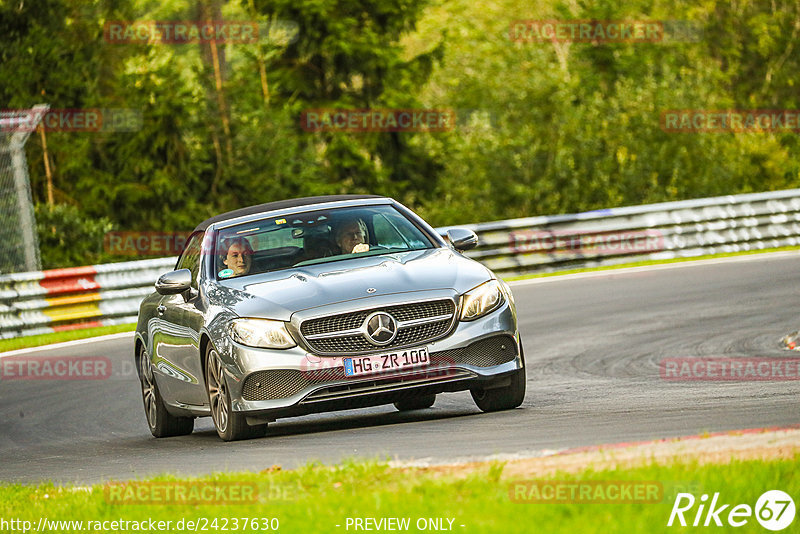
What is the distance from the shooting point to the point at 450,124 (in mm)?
43406

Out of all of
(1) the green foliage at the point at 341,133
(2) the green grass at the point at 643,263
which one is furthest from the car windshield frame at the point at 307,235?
(1) the green foliage at the point at 341,133

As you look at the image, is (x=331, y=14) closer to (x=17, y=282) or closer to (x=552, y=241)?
(x=552, y=241)

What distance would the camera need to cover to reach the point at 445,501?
223 inches

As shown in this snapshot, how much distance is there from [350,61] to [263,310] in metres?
35.7

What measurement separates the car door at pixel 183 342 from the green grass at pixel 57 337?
8286mm

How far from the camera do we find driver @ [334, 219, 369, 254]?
9.98 meters

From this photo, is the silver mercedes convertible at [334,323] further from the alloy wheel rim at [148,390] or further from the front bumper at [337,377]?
the alloy wheel rim at [148,390]

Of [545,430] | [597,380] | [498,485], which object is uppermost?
[498,485]

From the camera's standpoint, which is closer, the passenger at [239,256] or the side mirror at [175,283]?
the passenger at [239,256]

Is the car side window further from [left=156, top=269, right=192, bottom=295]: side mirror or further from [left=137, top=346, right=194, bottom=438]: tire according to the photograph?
[left=137, top=346, right=194, bottom=438]: tire

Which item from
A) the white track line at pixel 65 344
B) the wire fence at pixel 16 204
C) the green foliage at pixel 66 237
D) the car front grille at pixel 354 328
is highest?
the car front grille at pixel 354 328

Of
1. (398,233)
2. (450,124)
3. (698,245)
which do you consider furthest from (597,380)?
(450,124)

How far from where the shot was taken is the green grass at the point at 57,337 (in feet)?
61.6

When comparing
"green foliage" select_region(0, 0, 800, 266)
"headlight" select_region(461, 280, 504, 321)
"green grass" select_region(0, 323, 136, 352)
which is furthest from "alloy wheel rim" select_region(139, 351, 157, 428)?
"green foliage" select_region(0, 0, 800, 266)
